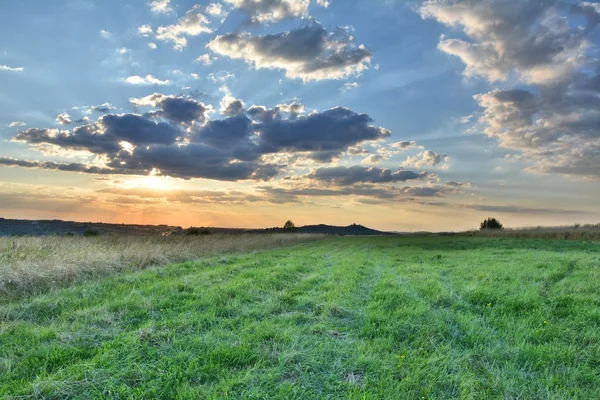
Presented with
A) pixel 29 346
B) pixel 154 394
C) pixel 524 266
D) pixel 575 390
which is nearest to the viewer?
pixel 154 394

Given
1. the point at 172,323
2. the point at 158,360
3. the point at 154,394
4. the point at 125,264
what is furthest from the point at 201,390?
the point at 125,264

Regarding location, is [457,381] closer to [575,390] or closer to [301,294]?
[575,390]

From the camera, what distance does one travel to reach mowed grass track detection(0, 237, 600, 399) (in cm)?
465

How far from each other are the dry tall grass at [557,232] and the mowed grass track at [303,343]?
3449 centimetres

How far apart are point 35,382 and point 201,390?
6.89 feet

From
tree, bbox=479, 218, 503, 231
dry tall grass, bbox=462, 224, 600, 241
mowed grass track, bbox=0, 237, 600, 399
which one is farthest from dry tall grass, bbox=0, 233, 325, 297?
tree, bbox=479, 218, 503, 231

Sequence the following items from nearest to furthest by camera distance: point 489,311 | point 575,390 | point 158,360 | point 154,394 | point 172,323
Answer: point 154,394, point 575,390, point 158,360, point 172,323, point 489,311

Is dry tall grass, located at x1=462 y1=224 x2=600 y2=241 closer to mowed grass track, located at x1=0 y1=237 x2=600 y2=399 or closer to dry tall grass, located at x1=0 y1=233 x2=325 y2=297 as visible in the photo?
mowed grass track, located at x1=0 y1=237 x2=600 y2=399

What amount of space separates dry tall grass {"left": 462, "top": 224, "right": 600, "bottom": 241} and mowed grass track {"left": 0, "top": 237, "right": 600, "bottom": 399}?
3449cm

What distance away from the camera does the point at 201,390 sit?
4.47 meters

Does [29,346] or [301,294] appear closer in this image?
[29,346]

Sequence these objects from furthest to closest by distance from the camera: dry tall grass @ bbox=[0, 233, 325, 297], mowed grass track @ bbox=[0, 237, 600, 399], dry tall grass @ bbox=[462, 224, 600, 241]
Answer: dry tall grass @ bbox=[462, 224, 600, 241] < dry tall grass @ bbox=[0, 233, 325, 297] < mowed grass track @ bbox=[0, 237, 600, 399]

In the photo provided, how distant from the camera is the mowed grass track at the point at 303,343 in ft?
15.3

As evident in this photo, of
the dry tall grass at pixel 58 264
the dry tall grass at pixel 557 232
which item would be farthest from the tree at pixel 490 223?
the dry tall grass at pixel 58 264
